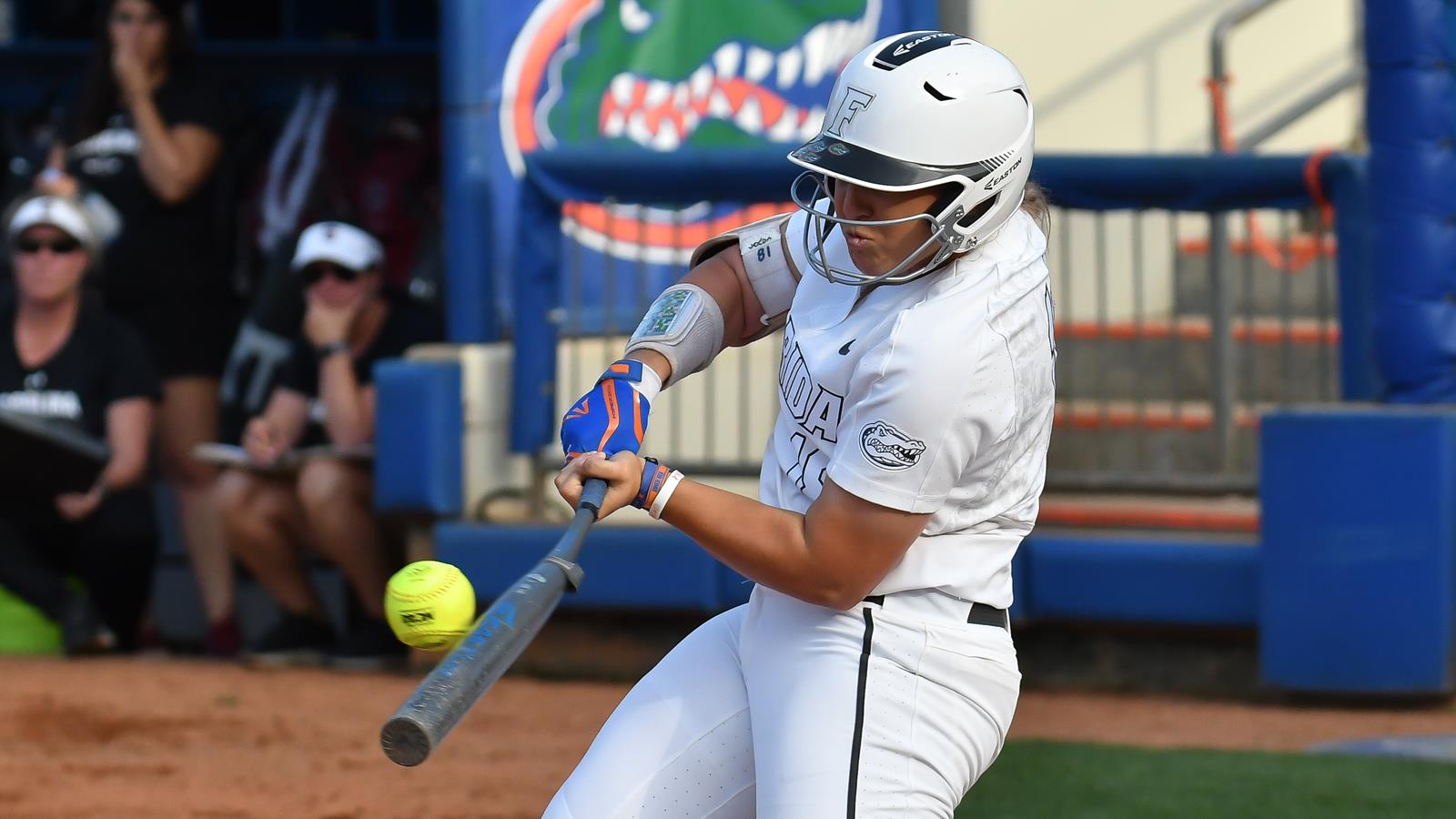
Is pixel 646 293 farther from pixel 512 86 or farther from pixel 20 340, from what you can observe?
pixel 20 340

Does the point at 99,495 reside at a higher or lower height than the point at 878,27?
lower

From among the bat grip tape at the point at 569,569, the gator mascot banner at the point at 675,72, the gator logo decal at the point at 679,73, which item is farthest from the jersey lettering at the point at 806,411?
the gator logo decal at the point at 679,73

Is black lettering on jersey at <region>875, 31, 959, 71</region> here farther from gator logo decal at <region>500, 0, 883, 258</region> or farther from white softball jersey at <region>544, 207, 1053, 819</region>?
gator logo decal at <region>500, 0, 883, 258</region>

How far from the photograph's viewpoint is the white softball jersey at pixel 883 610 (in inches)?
108

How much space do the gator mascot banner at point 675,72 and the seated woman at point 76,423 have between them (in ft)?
4.97

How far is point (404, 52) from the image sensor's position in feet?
30.9

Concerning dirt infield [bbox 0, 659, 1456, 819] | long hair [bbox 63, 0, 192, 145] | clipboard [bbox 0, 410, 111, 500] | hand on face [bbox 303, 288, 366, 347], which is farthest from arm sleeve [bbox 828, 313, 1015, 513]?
long hair [bbox 63, 0, 192, 145]

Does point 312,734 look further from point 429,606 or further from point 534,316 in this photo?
point 429,606

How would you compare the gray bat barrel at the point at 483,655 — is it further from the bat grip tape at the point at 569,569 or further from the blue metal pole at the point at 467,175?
the blue metal pole at the point at 467,175

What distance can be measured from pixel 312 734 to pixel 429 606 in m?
2.85

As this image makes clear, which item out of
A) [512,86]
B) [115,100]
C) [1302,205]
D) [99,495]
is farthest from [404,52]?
[1302,205]

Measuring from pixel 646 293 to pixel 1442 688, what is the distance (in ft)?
9.30

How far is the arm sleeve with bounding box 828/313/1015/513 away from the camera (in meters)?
2.72

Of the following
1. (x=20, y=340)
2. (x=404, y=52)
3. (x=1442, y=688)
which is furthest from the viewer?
(x=404, y=52)
